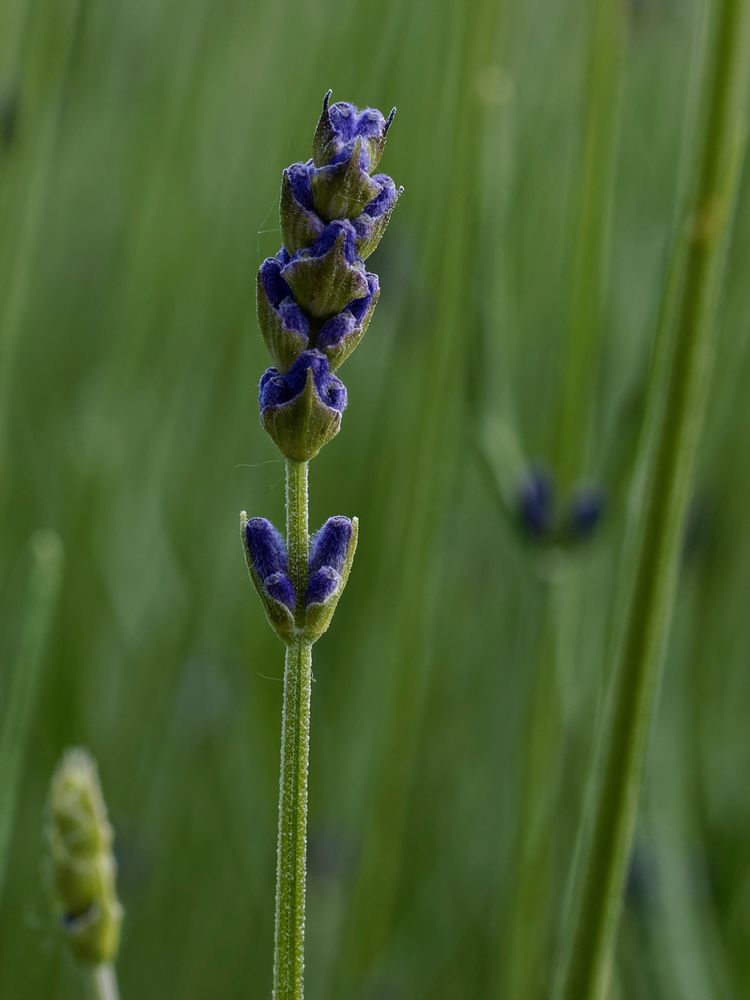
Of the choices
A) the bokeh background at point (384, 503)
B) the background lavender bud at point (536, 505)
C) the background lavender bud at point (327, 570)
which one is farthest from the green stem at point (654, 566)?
the background lavender bud at point (536, 505)

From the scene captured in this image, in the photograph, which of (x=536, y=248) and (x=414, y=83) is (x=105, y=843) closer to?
(x=536, y=248)

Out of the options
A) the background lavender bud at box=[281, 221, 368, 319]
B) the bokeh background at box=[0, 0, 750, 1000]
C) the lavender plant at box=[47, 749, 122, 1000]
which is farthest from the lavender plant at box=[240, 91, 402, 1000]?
the bokeh background at box=[0, 0, 750, 1000]

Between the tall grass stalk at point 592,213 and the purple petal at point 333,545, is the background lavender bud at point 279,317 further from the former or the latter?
the tall grass stalk at point 592,213

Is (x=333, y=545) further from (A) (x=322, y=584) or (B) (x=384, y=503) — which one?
(B) (x=384, y=503)

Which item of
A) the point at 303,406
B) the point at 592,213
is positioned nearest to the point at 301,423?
the point at 303,406

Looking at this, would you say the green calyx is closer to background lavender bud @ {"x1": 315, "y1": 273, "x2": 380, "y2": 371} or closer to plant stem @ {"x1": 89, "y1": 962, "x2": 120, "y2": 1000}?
background lavender bud @ {"x1": 315, "y1": 273, "x2": 380, "y2": 371}

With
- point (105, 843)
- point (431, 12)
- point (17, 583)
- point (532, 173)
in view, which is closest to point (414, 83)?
point (431, 12)
